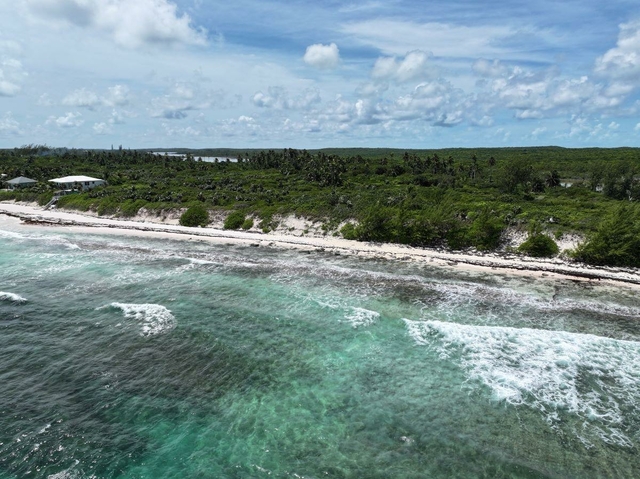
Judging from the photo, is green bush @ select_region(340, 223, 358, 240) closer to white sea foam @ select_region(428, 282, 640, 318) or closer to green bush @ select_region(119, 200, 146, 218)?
white sea foam @ select_region(428, 282, 640, 318)

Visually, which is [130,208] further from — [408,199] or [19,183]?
[19,183]

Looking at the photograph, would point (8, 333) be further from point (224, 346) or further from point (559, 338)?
point (559, 338)

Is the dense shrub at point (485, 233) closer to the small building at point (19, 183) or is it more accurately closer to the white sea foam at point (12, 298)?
the white sea foam at point (12, 298)

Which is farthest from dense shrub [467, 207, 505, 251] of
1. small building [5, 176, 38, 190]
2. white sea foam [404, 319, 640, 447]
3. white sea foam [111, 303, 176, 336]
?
small building [5, 176, 38, 190]

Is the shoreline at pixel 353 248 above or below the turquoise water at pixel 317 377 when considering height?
above

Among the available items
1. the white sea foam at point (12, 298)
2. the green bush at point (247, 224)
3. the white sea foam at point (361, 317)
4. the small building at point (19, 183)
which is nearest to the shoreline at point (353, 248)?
the green bush at point (247, 224)

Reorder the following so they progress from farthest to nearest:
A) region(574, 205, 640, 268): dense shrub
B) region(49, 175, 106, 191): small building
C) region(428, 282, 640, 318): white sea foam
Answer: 1. region(49, 175, 106, 191): small building
2. region(574, 205, 640, 268): dense shrub
3. region(428, 282, 640, 318): white sea foam
